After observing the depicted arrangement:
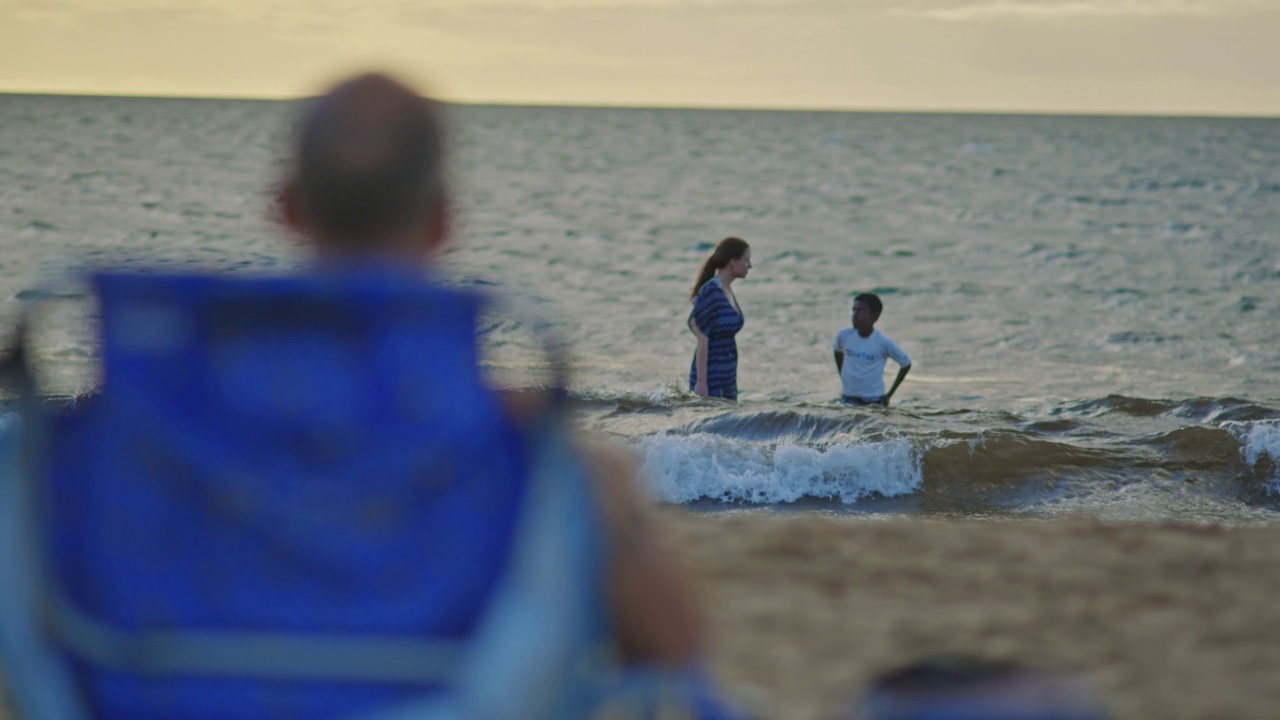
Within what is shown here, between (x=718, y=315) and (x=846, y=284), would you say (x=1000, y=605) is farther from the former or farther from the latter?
(x=846, y=284)

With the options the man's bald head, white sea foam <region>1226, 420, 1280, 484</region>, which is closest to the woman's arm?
white sea foam <region>1226, 420, 1280, 484</region>

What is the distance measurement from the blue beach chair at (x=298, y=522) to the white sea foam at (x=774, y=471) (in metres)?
8.58

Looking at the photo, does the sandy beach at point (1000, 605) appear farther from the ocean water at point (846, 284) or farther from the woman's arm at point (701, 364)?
the woman's arm at point (701, 364)

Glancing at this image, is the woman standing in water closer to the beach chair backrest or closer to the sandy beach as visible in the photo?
the sandy beach

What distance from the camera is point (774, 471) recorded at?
10594mm

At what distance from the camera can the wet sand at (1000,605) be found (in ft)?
11.6

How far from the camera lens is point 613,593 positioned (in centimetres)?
155

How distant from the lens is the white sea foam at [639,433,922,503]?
33.7 feet

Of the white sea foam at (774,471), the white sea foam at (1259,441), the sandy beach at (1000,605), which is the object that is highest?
the sandy beach at (1000,605)

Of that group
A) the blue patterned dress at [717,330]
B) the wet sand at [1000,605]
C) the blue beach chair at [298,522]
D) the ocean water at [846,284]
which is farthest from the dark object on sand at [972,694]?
the blue patterned dress at [717,330]

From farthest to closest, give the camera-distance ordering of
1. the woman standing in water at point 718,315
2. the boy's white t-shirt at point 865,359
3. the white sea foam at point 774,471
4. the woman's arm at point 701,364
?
the boy's white t-shirt at point 865,359
the woman's arm at point 701,364
the white sea foam at point 774,471
the woman standing in water at point 718,315

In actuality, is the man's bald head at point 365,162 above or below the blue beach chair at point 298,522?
above

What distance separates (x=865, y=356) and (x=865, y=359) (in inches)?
3.0

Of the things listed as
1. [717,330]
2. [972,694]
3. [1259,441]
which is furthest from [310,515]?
[1259,441]
